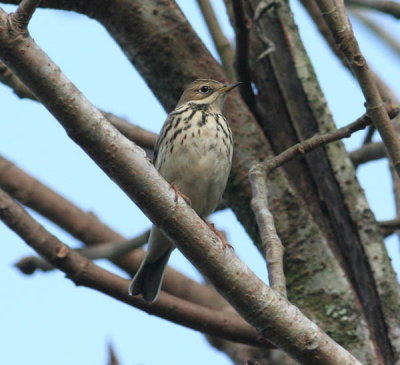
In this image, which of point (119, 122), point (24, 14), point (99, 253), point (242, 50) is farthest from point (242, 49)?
point (24, 14)

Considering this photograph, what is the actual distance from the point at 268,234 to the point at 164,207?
0.92 m

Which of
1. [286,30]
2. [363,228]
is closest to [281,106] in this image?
[286,30]

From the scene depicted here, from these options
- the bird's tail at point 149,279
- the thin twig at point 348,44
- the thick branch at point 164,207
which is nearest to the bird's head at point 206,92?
the bird's tail at point 149,279

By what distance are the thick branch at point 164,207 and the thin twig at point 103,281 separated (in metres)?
1.51

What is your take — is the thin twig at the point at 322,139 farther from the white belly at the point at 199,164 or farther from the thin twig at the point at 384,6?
the thin twig at the point at 384,6

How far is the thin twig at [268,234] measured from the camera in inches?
152

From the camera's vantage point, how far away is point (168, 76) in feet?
18.3

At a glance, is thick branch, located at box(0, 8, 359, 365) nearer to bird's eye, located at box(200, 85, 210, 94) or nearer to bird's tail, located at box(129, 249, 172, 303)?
bird's tail, located at box(129, 249, 172, 303)

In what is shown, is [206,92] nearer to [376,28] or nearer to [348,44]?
[376,28]

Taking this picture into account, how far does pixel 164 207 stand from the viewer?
337cm

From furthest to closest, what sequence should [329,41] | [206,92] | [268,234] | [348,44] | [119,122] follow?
1. [329,41]
2. [206,92]
3. [119,122]
4. [268,234]
5. [348,44]

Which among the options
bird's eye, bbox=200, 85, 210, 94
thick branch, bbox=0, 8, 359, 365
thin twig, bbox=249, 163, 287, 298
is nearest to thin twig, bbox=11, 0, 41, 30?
thick branch, bbox=0, 8, 359, 365

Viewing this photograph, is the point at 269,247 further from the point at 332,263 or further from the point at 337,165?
the point at 337,165

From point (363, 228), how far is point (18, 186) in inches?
99.0
